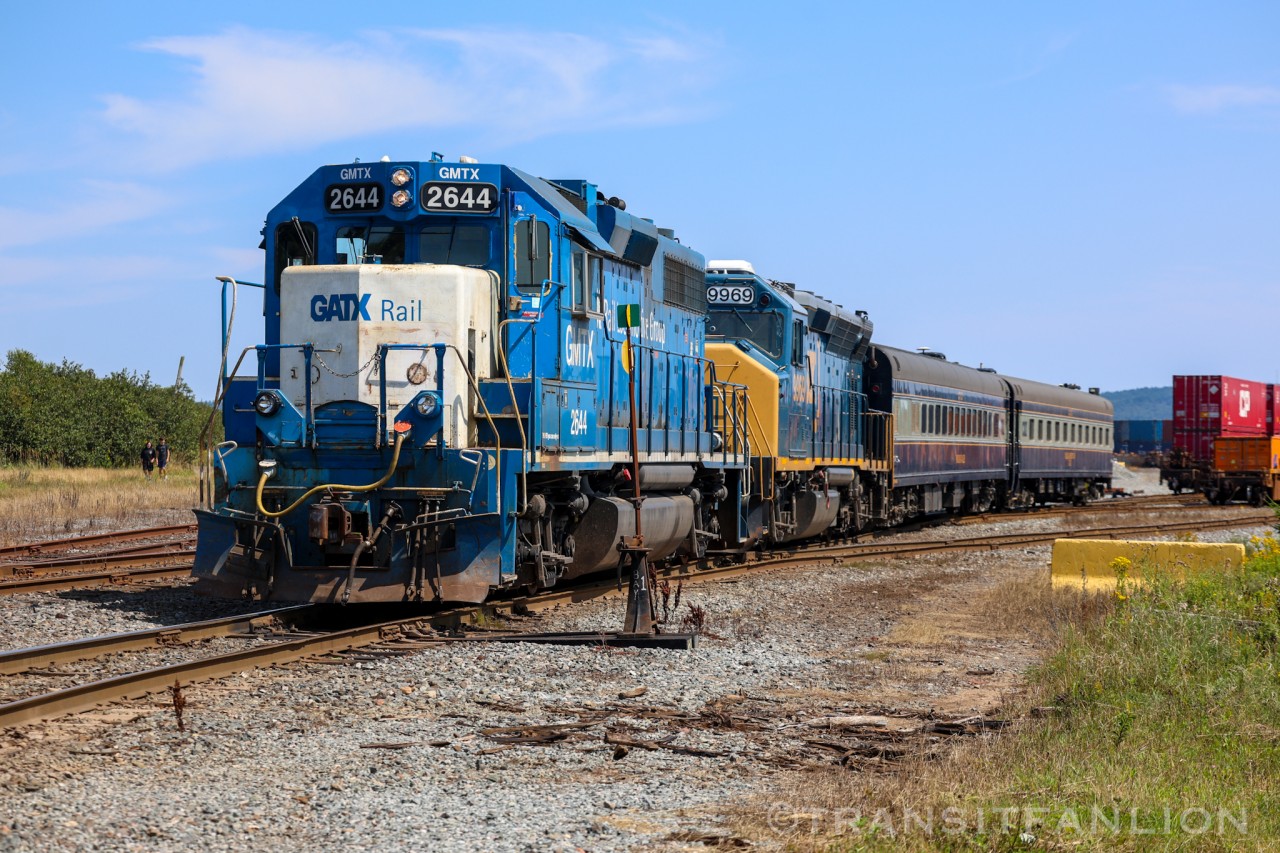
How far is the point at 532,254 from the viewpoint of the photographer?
1164 centimetres

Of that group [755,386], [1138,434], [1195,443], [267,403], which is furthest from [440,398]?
[1138,434]

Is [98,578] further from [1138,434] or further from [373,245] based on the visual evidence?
[1138,434]

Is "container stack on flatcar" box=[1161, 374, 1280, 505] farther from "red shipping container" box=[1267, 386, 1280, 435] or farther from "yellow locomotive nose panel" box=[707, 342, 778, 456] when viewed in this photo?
"yellow locomotive nose panel" box=[707, 342, 778, 456]

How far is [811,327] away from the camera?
21234 mm

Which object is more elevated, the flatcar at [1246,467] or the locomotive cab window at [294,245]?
the locomotive cab window at [294,245]

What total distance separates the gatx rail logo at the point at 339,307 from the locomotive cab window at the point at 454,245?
0.58 m

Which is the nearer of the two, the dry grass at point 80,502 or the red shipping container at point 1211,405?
the dry grass at point 80,502

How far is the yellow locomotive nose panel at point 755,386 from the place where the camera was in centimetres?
1833

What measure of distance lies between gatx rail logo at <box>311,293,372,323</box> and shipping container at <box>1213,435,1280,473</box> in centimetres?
3378

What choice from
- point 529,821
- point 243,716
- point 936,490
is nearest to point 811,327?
point 936,490

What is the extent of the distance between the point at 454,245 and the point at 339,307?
111 centimetres

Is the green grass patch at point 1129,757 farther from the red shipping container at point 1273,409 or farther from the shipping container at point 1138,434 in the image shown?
the shipping container at point 1138,434

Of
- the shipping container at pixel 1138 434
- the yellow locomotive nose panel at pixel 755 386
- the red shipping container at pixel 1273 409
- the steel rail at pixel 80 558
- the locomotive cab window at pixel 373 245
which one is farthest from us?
the shipping container at pixel 1138 434

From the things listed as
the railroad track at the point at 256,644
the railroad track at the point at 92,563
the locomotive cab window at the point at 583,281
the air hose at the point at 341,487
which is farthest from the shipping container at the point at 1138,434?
the air hose at the point at 341,487
